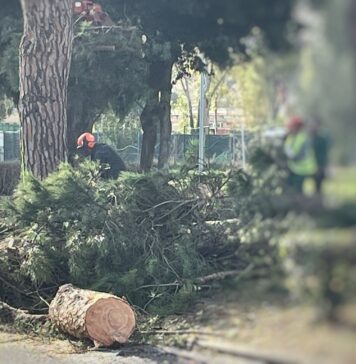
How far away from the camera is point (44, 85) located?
345 inches

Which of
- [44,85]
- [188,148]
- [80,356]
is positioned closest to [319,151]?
[80,356]

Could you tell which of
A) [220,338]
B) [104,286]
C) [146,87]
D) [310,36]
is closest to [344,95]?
[310,36]

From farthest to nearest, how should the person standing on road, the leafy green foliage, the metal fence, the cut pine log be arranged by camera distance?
1. the leafy green foliage
2. the cut pine log
3. the metal fence
4. the person standing on road

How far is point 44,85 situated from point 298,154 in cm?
714

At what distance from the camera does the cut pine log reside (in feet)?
21.8

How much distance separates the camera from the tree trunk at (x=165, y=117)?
43.0 ft

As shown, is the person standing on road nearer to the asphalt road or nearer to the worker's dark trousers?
the worker's dark trousers

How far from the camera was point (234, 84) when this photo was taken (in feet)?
8.36

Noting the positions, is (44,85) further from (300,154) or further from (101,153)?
(300,154)

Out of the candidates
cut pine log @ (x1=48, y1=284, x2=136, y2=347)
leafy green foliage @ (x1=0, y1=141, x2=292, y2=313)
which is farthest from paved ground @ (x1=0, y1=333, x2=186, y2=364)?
leafy green foliage @ (x1=0, y1=141, x2=292, y2=313)

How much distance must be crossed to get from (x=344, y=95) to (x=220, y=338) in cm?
88

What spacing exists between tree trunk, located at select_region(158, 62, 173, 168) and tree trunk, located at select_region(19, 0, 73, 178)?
3.92 m

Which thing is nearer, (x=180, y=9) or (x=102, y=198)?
(x=180, y=9)

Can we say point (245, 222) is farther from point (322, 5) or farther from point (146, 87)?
point (146, 87)
